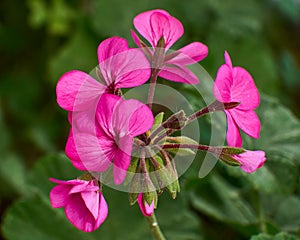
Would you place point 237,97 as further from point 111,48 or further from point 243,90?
point 111,48

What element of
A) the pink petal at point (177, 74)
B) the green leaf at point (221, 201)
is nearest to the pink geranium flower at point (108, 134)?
the pink petal at point (177, 74)

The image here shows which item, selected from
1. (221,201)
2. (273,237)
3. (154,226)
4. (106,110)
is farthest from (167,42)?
(221,201)

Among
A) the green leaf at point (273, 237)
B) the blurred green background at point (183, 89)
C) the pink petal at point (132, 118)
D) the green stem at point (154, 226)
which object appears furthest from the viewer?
the blurred green background at point (183, 89)

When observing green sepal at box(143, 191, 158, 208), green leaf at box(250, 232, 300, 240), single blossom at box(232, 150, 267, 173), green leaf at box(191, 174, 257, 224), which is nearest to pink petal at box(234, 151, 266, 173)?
single blossom at box(232, 150, 267, 173)

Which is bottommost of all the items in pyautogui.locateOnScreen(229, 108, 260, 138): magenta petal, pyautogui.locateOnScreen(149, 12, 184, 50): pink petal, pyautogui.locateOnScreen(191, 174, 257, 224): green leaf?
pyautogui.locateOnScreen(191, 174, 257, 224): green leaf

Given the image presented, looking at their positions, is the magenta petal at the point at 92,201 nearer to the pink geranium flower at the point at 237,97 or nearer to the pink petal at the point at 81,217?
the pink petal at the point at 81,217

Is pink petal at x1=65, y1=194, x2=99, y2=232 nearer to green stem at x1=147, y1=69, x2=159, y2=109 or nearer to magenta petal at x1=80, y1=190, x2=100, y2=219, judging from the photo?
magenta petal at x1=80, y1=190, x2=100, y2=219
